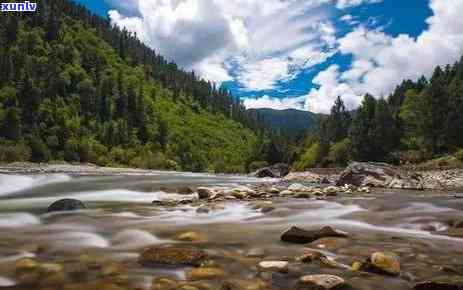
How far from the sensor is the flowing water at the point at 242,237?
8812mm

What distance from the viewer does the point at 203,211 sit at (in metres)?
17.8

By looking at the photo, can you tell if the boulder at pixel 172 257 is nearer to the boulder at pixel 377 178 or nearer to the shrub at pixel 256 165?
the boulder at pixel 377 178

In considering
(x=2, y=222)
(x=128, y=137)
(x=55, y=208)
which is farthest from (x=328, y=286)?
(x=128, y=137)

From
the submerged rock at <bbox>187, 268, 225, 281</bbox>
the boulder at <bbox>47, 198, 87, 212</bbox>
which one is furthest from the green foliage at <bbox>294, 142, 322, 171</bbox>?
the submerged rock at <bbox>187, 268, 225, 281</bbox>

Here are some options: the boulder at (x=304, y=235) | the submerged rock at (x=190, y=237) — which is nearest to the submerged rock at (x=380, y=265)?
the boulder at (x=304, y=235)

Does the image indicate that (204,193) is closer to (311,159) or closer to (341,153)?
(341,153)

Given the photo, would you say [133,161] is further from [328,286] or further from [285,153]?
[328,286]

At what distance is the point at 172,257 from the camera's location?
9.42 meters

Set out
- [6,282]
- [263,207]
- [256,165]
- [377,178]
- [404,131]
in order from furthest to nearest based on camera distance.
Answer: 1. [256,165]
2. [404,131]
3. [377,178]
4. [263,207]
5. [6,282]

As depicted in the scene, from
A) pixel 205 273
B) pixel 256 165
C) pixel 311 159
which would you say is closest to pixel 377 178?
pixel 205 273

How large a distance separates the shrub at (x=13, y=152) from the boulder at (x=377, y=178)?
6743 centimetres

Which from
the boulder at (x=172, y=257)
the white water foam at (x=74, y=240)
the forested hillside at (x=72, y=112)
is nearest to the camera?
the boulder at (x=172, y=257)

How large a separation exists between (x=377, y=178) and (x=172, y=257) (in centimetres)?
3196

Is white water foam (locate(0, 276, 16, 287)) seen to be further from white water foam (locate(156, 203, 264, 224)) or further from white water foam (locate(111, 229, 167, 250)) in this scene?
white water foam (locate(156, 203, 264, 224))
